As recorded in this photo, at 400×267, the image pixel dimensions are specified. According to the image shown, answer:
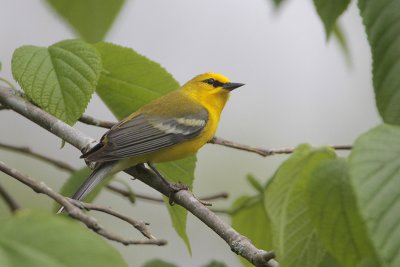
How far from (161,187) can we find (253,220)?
15.3 inches

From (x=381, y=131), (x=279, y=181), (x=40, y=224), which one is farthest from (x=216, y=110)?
(x=40, y=224)

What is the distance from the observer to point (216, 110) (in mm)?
4305

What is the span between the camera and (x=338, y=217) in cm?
161

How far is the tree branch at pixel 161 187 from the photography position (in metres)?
1.85

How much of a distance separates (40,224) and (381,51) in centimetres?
113

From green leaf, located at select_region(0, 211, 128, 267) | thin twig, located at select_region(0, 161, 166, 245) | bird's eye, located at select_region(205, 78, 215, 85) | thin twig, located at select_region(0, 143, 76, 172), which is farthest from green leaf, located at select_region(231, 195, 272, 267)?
bird's eye, located at select_region(205, 78, 215, 85)

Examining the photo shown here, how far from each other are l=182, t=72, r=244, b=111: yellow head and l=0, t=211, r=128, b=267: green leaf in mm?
3450

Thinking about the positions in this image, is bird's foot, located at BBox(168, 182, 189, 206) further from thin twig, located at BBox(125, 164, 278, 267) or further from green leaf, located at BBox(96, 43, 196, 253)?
green leaf, located at BBox(96, 43, 196, 253)

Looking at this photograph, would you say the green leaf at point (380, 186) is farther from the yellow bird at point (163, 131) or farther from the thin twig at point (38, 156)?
the thin twig at point (38, 156)

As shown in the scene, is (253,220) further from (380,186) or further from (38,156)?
(380,186)

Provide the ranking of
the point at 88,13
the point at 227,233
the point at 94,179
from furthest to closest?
1. the point at 94,179
2. the point at 88,13
3. the point at 227,233

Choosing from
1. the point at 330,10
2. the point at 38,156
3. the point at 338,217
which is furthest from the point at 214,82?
the point at 338,217

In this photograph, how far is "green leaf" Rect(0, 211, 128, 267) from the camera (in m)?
0.82

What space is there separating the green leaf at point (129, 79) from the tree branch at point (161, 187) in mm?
328
